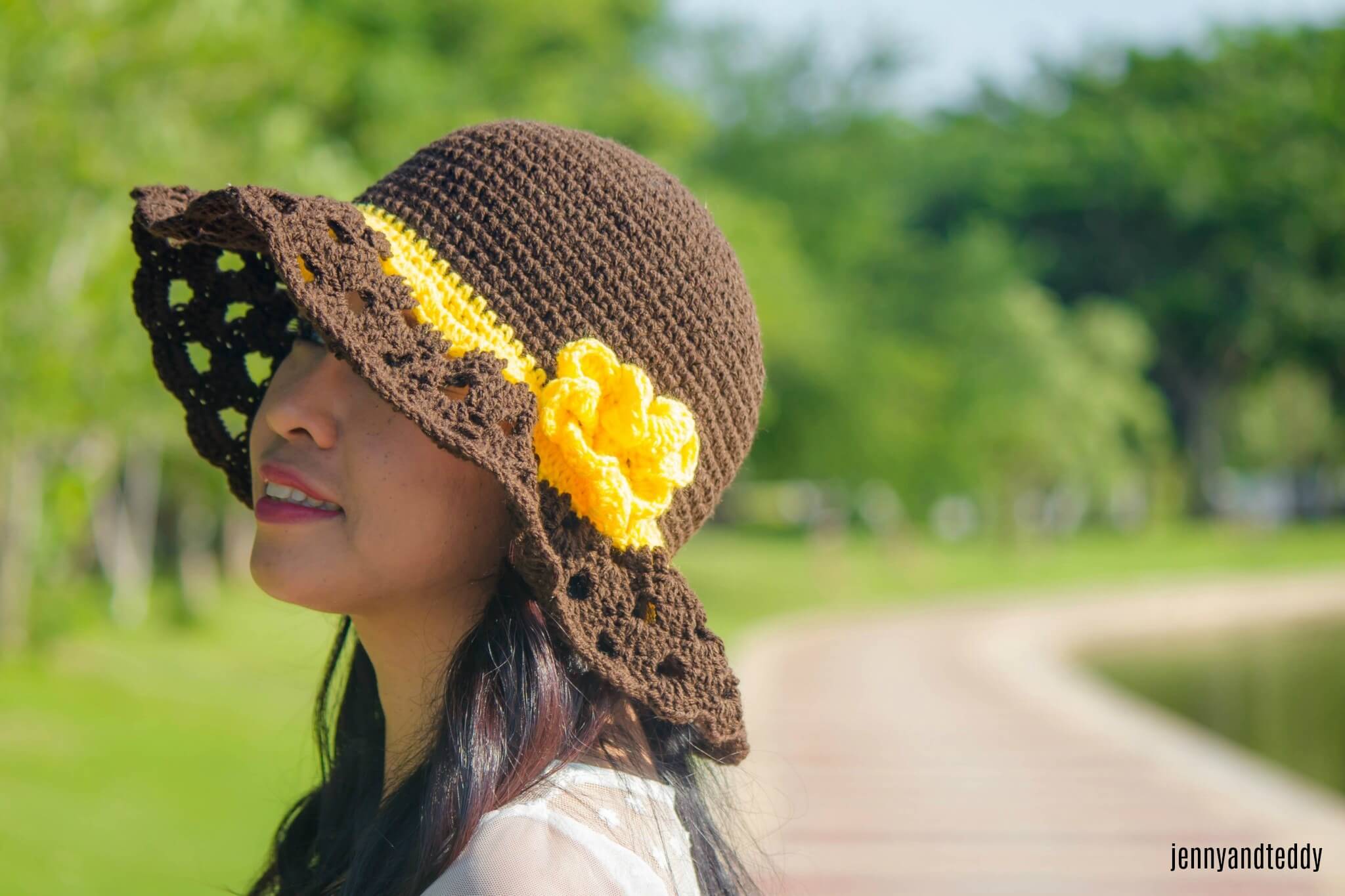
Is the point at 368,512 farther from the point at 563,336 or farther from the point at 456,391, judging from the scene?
the point at 563,336

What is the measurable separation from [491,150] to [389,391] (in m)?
0.36

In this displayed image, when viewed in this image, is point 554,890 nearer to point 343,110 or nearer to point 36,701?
point 36,701

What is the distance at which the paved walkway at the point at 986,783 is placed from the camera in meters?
6.00

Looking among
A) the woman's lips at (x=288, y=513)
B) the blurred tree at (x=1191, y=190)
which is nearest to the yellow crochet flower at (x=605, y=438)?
the woman's lips at (x=288, y=513)

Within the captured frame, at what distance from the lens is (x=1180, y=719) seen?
12.0m

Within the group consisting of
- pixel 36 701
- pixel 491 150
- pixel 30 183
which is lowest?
pixel 36 701

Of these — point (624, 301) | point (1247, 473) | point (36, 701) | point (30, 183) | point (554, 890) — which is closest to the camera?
point (554, 890)

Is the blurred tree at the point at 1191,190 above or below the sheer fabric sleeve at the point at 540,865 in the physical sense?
above

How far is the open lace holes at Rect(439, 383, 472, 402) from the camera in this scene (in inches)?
58.1

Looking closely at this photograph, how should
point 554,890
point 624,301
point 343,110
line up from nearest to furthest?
1. point 554,890
2. point 624,301
3. point 343,110

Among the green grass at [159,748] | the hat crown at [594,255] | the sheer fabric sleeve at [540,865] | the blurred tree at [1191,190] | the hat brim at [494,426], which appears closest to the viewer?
the sheer fabric sleeve at [540,865]

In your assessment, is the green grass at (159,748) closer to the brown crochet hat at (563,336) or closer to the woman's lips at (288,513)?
the woman's lips at (288,513)

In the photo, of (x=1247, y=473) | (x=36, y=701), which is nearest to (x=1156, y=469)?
(x=1247, y=473)

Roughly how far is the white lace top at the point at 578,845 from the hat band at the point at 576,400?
270mm
